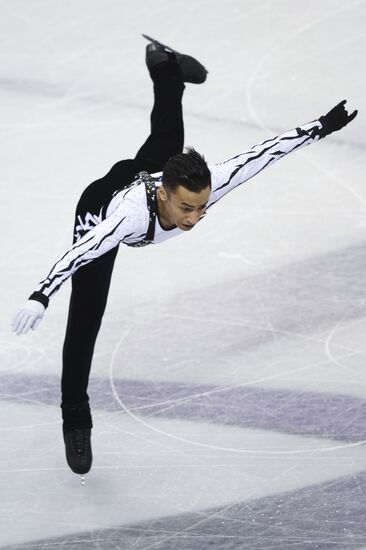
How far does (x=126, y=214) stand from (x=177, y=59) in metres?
1.35

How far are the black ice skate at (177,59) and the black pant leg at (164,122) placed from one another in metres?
0.04

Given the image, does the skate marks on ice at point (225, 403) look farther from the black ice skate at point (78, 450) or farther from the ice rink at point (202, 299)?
the black ice skate at point (78, 450)

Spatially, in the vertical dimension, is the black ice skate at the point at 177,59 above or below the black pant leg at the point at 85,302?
above

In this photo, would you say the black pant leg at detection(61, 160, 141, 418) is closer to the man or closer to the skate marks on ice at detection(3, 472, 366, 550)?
the man

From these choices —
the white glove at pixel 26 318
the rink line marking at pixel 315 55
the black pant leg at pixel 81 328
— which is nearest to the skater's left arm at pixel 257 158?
the black pant leg at pixel 81 328

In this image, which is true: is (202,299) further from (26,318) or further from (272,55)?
(272,55)

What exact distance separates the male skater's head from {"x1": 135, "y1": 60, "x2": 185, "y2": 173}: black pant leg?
47cm

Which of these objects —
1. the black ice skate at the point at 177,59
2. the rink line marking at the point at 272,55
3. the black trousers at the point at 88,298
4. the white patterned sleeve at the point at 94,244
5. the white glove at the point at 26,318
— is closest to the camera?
the white glove at the point at 26,318

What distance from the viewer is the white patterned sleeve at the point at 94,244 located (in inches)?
154

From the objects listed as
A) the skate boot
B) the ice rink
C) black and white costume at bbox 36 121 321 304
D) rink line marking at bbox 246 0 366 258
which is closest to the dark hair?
black and white costume at bbox 36 121 321 304

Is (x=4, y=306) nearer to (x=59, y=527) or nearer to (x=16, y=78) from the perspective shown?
(x=59, y=527)

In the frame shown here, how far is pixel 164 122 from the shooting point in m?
4.72

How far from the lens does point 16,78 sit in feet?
24.8

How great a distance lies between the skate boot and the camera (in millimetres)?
4340
